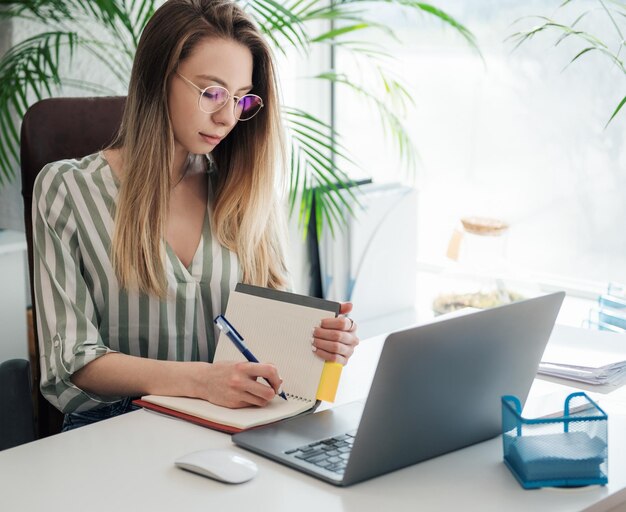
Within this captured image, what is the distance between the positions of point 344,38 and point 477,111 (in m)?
0.76

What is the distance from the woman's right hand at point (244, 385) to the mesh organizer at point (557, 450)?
34cm

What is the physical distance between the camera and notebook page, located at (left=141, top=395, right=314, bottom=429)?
123 centimetres

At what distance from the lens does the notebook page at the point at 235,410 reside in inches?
48.4

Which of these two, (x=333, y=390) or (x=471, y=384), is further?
(x=333, y=390)

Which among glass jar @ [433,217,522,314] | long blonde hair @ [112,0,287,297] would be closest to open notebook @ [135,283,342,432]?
long blonde hair @ [112,0,287,297]

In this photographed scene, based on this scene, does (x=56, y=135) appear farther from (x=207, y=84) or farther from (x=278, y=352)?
(x=278, y=352)

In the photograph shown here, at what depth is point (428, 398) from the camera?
1.08 meters

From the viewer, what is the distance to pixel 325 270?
10.1 feet

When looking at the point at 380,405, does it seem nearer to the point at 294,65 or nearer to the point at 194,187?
the point at 194,187

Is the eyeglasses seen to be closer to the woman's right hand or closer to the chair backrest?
the chair backrest

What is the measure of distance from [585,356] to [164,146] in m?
0.84

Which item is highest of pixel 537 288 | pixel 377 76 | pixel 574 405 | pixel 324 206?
pixel 377 76

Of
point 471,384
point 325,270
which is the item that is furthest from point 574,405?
point 325,270

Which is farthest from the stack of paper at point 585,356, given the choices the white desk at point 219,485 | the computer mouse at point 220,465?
the computer mouse at point 220,465
